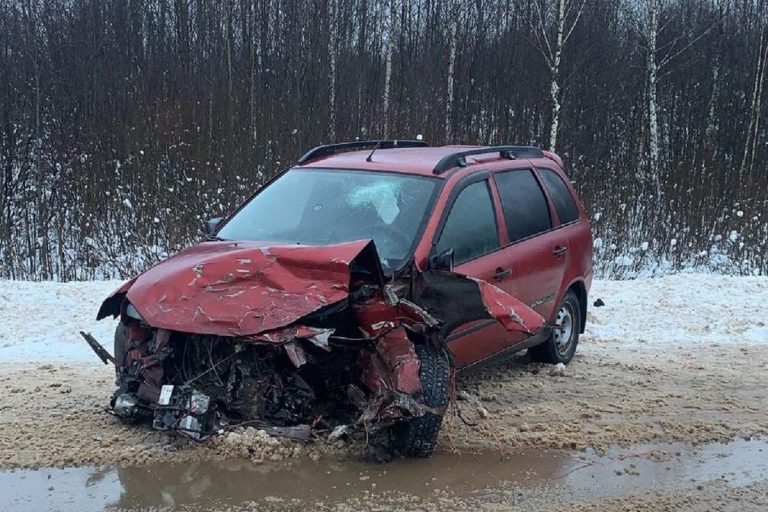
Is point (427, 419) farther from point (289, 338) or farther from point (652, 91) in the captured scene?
point (652, 91)

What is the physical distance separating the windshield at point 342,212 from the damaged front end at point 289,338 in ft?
1.38

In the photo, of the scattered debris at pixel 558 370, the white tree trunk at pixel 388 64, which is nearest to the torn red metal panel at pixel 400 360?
the scattered debris at pixel 558 370

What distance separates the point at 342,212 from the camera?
18.2 feet

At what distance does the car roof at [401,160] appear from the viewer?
579 cm

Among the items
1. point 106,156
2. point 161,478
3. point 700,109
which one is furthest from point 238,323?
point 700,109

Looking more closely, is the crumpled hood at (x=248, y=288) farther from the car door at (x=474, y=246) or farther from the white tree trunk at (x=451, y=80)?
the white tree trunk at (x=451, y=80)

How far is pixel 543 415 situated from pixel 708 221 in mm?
10885

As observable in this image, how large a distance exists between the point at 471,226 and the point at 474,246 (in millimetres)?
157

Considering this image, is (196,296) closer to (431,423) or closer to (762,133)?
(431,423)

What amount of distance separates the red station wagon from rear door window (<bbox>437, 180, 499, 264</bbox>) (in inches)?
0.6

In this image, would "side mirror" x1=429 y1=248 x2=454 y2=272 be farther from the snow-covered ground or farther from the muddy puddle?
the snow-covered ground

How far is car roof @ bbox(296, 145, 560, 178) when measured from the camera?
579 cm

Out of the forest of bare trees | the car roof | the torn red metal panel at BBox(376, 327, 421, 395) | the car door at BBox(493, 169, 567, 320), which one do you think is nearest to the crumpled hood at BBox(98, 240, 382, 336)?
the torn red metal panel at BBox(376, 327, 421, 395)

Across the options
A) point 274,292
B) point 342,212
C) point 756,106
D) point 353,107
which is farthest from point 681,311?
point 756,106
